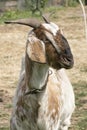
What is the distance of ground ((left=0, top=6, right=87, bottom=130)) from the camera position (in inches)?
308

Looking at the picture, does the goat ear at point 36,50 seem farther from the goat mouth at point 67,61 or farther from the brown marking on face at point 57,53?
the goat mouth at point 67,61

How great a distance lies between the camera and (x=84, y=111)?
7875 millimetres

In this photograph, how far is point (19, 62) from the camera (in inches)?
457

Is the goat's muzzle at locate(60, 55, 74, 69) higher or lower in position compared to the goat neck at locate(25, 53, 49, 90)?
higher

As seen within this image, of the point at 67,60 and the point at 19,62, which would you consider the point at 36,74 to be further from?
the point at 19,62

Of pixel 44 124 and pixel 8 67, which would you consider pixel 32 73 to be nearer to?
pixel 44 124

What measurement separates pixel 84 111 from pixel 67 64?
11.3 feet

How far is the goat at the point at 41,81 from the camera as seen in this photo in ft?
14.9

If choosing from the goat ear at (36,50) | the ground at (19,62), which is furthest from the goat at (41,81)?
the ground at (19,62)

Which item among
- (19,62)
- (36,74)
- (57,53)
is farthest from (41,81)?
(19,62)

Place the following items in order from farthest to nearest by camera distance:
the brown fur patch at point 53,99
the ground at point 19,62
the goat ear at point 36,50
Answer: the ground at point 19,62 → the brown fur patch at point 53,99 → the goat ear at point 36,50

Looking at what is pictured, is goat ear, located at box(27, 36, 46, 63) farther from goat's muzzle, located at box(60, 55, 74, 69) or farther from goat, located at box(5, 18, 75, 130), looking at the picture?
goat's muzzle, located at box(60, 55, 74, 69)

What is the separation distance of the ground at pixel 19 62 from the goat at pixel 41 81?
6.54 feet

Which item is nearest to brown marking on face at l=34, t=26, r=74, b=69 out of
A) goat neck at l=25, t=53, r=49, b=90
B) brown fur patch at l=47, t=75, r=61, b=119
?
goat neck at l=25, t=53, r=49, b=90
